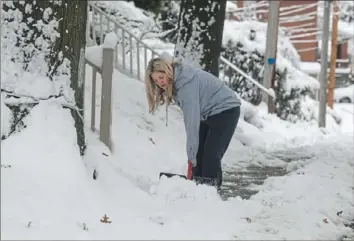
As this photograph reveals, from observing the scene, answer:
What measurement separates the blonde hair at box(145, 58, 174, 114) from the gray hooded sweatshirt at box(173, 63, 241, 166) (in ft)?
0.20

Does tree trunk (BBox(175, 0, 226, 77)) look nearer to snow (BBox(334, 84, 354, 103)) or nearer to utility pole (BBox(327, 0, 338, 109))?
utility pole (BBox(327, 0, 338, 109))

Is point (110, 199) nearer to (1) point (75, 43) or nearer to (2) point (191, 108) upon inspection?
(2) point (191, 108)

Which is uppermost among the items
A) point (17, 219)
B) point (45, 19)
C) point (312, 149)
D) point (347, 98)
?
point (45, 19)

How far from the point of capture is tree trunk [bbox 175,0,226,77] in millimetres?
8453

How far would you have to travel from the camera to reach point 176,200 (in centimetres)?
414

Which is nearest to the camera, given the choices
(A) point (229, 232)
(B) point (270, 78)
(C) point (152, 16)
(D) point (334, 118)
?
(A) point (229, 232)

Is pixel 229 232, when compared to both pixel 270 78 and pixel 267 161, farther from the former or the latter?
pixel 270 78

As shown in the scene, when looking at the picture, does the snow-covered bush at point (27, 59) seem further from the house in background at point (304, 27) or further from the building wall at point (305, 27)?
the building wall at point (305, 27)

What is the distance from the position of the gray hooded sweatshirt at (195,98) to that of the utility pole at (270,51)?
402 inches

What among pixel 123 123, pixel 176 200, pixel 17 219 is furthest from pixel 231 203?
pixel 123 123

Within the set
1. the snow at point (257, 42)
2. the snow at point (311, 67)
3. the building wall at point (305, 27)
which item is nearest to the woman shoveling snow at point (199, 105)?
the snow at point (257, 42)

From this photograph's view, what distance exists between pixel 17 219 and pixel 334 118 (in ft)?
66.9

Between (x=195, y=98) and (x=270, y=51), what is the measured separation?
10.5 m

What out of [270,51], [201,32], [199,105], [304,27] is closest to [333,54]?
[270,51]
